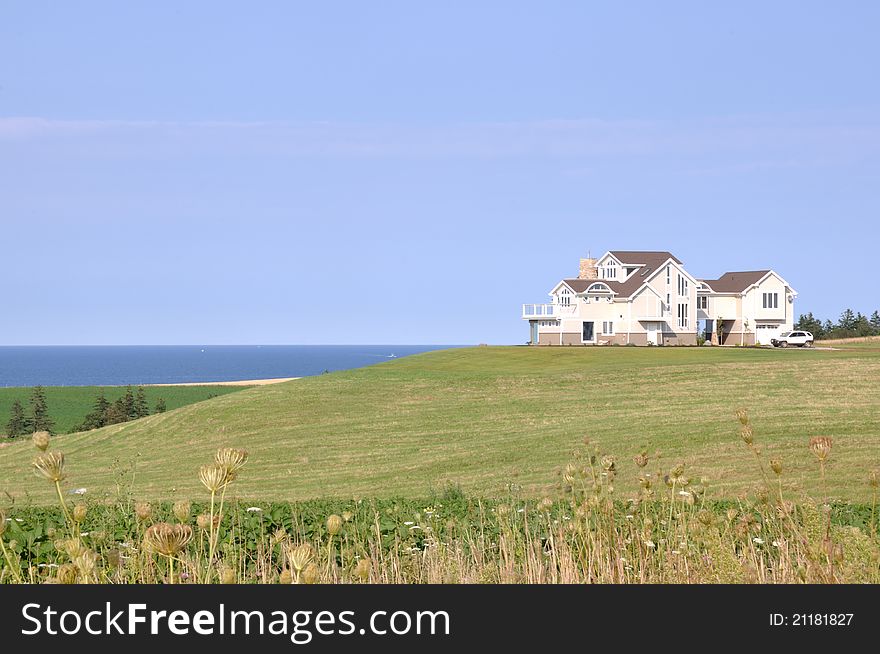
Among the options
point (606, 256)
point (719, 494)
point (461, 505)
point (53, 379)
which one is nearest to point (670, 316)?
point (606, 256)

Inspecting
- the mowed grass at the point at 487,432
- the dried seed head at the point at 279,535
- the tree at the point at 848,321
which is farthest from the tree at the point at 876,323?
the dried seed head at the point at 279,535

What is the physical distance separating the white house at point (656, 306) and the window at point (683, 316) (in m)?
0.06

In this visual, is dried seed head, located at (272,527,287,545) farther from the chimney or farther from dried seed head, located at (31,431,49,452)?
the chimney

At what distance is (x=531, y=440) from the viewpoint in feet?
72.5

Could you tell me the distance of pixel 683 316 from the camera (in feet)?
199

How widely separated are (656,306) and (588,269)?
32.7 feet

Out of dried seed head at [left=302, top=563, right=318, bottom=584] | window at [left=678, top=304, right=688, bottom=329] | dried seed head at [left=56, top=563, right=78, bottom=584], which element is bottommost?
dried seed head at [left=56, top=563, right=78, bottom=584]

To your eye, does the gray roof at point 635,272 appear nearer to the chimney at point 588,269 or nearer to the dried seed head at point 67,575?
the chimney at point 588,269

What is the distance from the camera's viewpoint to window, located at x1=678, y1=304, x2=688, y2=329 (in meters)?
60.2

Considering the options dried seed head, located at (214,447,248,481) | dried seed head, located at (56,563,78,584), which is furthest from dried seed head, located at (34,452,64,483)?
dried seed head, located at (214,447,248,481)

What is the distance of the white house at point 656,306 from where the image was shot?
58781mm

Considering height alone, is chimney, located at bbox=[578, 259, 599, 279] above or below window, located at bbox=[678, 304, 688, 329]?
above

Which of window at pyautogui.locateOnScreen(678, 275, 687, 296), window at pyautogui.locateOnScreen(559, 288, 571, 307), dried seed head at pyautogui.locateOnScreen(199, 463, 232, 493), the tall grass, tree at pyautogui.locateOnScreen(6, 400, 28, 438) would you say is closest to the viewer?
dried seed head at pyautogui.locateOnScreen(199, 463, 232, 493)

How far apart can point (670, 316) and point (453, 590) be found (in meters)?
58.0
